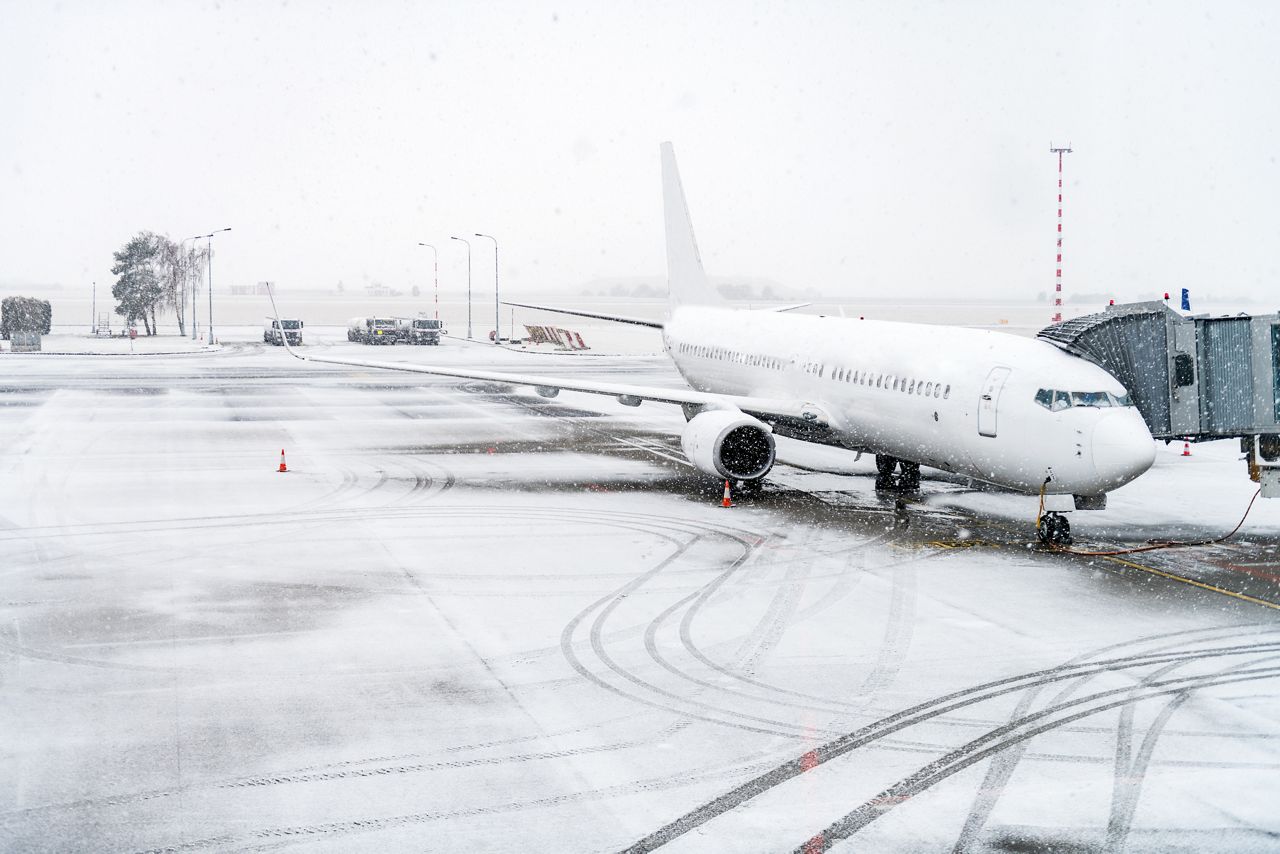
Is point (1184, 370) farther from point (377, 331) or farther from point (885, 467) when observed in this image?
point (377, 331)

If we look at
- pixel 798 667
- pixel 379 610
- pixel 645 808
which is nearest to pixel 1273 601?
pixel 798 667

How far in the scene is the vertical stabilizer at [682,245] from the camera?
43031mm

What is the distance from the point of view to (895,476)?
1174 inches

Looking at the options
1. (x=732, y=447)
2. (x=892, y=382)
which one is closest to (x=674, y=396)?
(x=732, y=447)

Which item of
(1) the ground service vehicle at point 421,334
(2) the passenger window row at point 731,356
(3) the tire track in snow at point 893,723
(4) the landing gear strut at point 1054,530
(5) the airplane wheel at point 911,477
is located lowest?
(3) the tire track in snow at point 893,723

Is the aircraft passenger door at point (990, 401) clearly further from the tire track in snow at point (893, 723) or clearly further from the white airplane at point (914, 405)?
the tire track in snow at point (893, 723)

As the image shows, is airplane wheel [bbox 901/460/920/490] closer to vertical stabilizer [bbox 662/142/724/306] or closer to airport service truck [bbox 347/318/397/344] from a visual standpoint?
vertical stabilizer [bbox 662/142/724/306]

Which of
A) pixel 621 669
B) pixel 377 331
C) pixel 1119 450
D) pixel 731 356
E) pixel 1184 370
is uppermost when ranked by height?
pixel 377 331

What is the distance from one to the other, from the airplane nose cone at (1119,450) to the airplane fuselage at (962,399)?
0.06ft

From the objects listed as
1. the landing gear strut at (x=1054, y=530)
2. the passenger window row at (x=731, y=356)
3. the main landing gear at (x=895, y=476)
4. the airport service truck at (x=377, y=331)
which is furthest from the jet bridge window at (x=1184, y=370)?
the airport service truck at (x=377, y=331)

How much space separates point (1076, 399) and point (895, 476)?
334 inches

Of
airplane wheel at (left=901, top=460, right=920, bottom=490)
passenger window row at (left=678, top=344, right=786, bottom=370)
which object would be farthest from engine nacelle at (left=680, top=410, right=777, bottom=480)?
passenger window row at (left=678, top=344, right=786, bottom=370)

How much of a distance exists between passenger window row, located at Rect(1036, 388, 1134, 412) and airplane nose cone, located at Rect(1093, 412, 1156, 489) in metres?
0.53

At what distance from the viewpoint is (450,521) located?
992 inches
